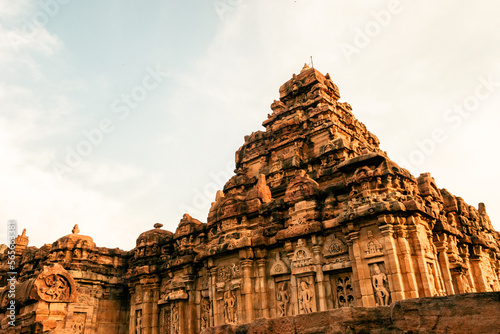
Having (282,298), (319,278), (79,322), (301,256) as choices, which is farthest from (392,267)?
(79,322)

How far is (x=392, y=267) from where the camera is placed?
10375mm

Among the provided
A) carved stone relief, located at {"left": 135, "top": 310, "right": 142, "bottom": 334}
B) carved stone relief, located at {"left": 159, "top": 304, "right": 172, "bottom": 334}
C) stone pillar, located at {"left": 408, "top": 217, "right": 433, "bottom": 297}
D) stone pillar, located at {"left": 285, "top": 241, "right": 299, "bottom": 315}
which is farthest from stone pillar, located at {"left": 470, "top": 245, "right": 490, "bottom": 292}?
carved stone relief, located at {"left": 135, "top": 310, "right": 142, "bottom": 334}

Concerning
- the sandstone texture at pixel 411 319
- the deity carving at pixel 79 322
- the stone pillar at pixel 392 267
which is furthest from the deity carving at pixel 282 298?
the deity carving at pixel 79 322

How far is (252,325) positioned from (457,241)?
12.2 metres

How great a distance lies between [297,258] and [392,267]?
3168 millimetres

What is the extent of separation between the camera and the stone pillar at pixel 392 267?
10.1 m

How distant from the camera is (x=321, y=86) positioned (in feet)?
69.6

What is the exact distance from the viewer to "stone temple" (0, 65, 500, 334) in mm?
10258

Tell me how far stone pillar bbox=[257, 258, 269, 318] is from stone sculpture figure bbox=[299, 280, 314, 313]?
1615 mm

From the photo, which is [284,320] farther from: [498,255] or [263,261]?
[498,255]

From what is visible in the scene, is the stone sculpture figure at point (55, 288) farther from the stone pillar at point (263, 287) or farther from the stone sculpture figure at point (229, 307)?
the stone pillar at point (263, 287)

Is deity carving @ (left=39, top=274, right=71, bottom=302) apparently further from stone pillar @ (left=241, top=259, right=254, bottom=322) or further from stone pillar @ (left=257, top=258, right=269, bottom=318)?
stone pillar @ (left=257, top=258, right=269, bottom=318)

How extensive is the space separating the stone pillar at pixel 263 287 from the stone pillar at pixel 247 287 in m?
0.35

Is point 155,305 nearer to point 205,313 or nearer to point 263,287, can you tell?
point 205,313
